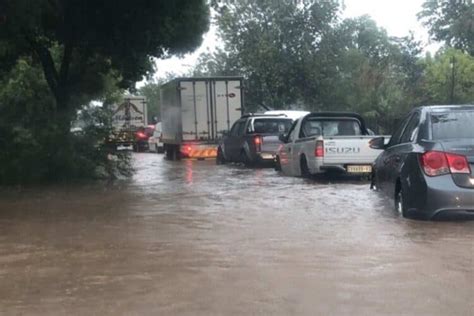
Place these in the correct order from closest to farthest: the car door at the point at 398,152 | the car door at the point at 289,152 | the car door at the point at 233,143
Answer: the car door at the point at 398,152, the car door at the point at 289,152, the car door at the point at 233,143

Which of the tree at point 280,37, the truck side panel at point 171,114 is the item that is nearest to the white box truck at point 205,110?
the truck side panel at point 171,114

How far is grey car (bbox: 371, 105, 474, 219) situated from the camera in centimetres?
891

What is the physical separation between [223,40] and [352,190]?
2593 centimetres

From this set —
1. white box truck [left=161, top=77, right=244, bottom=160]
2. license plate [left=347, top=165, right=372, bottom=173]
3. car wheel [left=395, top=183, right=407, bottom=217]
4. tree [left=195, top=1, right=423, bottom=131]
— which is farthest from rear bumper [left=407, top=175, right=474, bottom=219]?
tree [left=195, top=1, right=423, bottom=131]

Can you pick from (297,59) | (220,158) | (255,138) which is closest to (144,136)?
(297,59)

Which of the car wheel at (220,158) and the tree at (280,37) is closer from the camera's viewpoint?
the car wheel at (220,158)

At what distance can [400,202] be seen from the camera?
33.1 ft

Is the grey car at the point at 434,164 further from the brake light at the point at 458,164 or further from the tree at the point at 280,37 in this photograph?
the tree at the point at 280,37

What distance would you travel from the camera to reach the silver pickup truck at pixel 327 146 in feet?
52.3

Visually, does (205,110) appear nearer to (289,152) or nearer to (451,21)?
(289,152)

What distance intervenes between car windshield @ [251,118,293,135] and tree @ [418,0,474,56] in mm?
32973

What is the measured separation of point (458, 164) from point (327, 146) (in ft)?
23.5

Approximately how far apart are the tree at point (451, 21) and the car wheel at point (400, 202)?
147 ft

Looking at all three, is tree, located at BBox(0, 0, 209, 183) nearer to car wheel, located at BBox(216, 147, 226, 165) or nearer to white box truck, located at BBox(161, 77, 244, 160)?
car wheel, located at BBox(216, 147, 226, 165)
